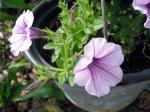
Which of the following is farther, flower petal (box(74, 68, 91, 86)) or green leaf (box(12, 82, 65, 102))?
green leaf (box(12, 82, 65, 102))

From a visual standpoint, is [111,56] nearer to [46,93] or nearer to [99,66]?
[99,66]

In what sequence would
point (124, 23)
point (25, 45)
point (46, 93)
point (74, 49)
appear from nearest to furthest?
point (25, 45)
point (74, 49)
point (124, 23)
point (46, 93)

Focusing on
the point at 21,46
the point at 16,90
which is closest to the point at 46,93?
the point at 16,90

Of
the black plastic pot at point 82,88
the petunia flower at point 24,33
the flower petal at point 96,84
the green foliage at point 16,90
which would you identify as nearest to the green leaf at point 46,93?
the green foliage at point 16,90

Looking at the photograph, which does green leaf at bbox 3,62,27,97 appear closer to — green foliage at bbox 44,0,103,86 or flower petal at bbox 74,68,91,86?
green foliage at bbox 44,0,103,86

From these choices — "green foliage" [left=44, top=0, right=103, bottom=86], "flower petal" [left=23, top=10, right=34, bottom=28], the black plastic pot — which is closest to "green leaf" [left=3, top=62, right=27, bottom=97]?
the black plastic pot

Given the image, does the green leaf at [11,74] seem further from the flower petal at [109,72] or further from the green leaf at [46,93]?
the flower petal at [109,72]
